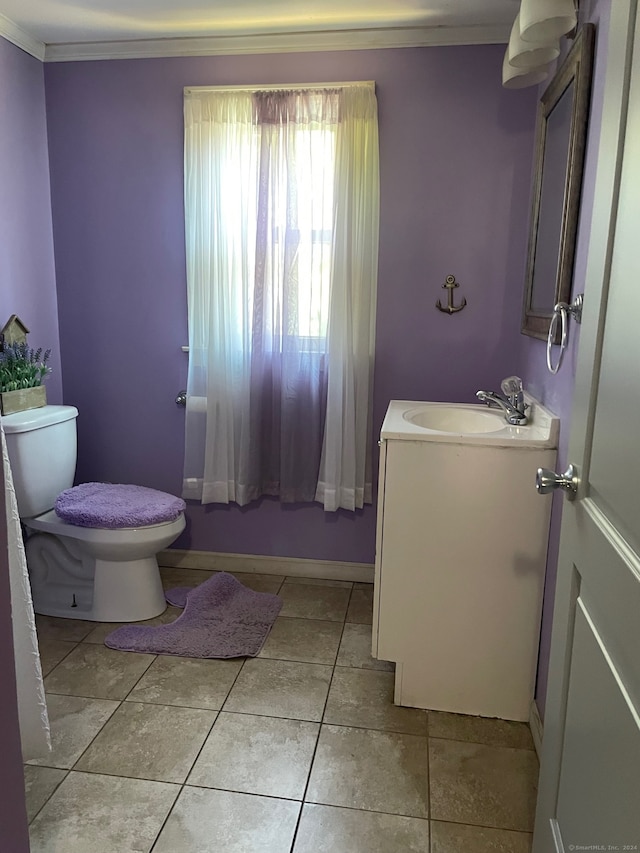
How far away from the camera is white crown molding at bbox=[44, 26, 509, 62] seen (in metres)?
2.40

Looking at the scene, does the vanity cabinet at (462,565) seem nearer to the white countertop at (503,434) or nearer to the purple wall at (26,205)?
the white countertop at (503,434)

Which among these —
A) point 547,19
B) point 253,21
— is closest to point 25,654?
point 547,19

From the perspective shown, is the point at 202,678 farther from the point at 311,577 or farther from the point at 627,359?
the point at 627,359

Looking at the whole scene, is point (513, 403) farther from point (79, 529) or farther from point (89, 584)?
point (89, 584)

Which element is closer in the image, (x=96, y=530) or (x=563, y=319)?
(x=563, y=319)

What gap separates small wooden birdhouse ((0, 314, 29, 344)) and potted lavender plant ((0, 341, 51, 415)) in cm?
2

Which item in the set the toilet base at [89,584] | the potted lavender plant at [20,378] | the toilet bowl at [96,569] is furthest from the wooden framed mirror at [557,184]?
the potted lavender plant at [20,378]

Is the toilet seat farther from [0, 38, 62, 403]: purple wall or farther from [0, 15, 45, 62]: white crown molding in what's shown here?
[0, 15, 45, 62]: white crown molding

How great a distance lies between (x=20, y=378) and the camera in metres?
2.53

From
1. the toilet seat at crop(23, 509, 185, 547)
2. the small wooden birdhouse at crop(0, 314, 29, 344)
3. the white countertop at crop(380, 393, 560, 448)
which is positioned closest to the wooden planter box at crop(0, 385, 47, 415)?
the small wooden birdhouse at crop(0, 314, 29, 344)

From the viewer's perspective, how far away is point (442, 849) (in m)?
1.49

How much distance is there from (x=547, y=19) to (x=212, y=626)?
89.4 inches

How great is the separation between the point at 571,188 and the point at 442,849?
5.68ft

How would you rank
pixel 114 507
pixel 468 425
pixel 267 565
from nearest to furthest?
pixel 468 425, pixel 114 507, pixel 267 565
